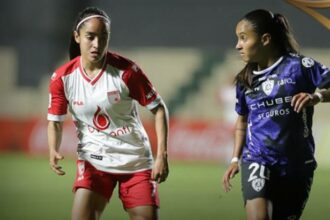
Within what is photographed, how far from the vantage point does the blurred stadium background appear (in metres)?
14.7

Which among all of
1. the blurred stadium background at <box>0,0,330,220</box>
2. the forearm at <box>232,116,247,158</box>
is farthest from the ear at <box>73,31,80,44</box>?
the blurred stadium background at <box>0,0,330,220</box>

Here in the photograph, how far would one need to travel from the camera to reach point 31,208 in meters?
8.52

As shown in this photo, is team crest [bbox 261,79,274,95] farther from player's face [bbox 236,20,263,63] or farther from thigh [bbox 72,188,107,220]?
thigh [bbox 72,188,107,220]

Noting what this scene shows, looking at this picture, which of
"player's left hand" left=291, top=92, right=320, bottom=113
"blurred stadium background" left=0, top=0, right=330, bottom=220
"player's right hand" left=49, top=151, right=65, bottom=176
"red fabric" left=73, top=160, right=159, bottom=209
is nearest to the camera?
"player's left hand" left=291, top=92, right=320, bottom=113

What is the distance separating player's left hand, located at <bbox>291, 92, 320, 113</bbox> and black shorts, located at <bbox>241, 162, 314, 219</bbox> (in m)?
0.52

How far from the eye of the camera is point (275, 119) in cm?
468

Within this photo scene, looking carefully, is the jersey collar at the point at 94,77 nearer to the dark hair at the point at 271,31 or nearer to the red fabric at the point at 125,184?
the red fabric at the point at 125,184

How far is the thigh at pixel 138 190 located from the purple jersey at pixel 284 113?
674mm

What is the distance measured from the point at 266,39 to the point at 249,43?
11cm

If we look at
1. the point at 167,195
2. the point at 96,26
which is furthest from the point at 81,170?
the point at 167,195

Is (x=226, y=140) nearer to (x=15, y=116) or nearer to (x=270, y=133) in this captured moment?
(x=15, y=116)

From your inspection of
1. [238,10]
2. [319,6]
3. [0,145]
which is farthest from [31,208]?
[238,10]

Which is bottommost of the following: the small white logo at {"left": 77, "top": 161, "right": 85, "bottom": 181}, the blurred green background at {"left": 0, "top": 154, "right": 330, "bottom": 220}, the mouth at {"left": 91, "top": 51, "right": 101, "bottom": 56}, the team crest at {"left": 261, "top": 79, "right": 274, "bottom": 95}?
the blurred green background at {"left": 0, "top": 154, "right": 330, "bottom": 220}

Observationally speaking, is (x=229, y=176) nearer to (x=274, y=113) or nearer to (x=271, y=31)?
(x=274, y=113)
